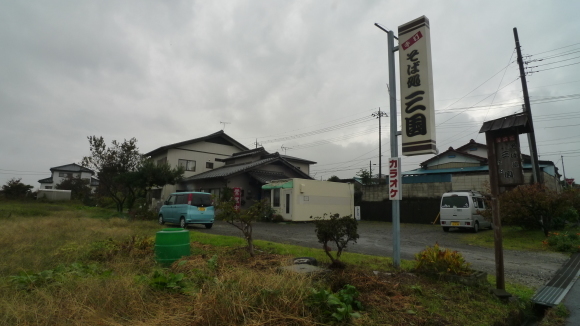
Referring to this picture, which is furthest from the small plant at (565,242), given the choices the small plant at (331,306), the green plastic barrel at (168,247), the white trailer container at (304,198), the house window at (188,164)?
the house window at (188,164)

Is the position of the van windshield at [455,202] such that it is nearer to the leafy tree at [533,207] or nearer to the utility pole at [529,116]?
the leafy tree at [533,207]

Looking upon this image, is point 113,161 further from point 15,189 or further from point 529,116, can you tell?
point 529,116

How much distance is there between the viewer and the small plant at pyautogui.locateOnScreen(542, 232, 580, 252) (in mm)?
9593

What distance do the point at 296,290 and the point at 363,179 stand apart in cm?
2728

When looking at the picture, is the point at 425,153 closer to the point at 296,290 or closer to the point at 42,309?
the point at 296,290

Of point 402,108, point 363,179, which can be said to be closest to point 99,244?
point 402,108

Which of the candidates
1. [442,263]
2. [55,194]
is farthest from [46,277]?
[55,194]

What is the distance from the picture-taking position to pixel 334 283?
398 centimetres

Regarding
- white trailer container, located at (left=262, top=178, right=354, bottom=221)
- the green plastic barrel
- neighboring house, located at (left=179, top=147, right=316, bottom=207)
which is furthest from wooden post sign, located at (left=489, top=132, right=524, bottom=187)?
neighboring house, located at (left=179, top=147, right=316, bottom=207)

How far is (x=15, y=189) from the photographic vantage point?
30734 millimetres

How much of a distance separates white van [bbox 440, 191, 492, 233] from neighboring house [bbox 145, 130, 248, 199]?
2159 cm

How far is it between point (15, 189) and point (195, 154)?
17.6 m

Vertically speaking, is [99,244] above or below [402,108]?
below

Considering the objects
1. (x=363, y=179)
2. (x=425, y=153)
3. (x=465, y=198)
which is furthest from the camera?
(x=363, y=179)
